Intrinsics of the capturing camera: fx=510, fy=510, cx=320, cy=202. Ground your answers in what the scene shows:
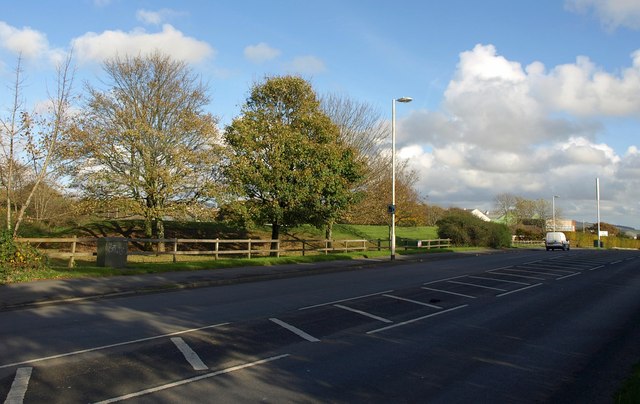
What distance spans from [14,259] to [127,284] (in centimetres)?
353

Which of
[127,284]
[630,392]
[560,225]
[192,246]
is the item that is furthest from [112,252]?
[560,225]

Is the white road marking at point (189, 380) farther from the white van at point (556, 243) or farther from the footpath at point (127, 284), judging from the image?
the white van at point (556, 243)

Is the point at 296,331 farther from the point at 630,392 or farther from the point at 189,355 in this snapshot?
the point at 630,392

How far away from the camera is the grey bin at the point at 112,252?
18.5 meters

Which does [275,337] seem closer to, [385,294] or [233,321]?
[233,321]

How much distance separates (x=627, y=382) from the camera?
596 centimetres

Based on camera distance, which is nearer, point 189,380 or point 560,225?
point 189,380

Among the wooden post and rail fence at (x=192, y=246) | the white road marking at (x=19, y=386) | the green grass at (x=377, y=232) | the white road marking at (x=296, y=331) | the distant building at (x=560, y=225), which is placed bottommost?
the white road marking at (x=19, y=386)

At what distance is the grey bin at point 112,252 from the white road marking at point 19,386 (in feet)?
41.5

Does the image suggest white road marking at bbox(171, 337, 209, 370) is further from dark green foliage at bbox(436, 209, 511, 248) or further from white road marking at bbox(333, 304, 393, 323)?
dark green foliage at bbox(436, 209, 511, 248)

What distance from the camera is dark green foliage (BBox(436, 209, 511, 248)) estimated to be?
47.9 m

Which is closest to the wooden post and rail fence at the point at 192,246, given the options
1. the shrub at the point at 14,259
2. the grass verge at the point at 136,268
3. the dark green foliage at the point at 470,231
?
the grass verge at the point at 136,268

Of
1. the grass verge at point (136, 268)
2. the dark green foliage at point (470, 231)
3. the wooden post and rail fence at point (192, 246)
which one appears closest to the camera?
the grass verge at point (136, 268)

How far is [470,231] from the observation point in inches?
1911
